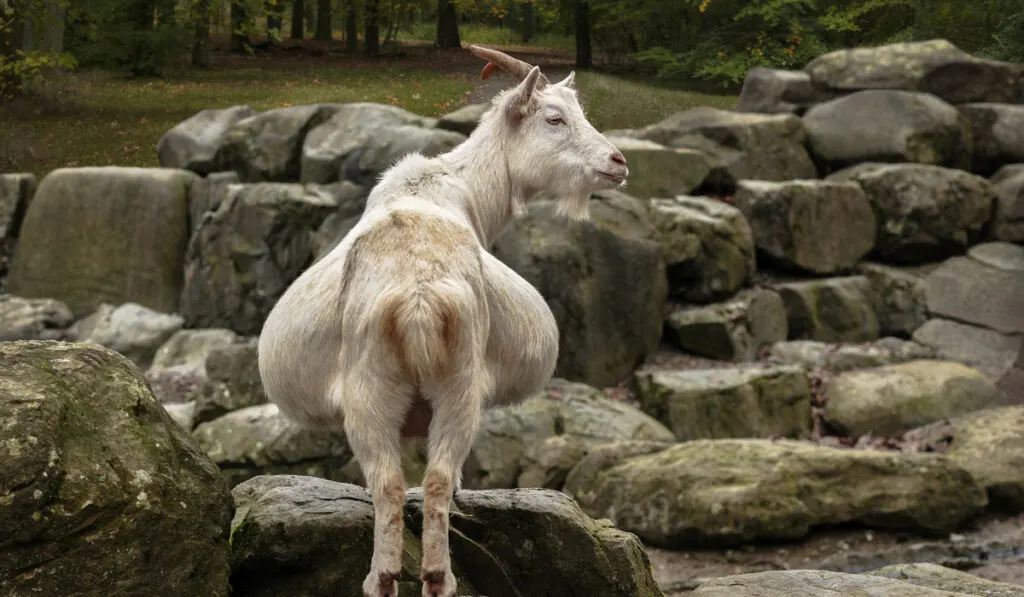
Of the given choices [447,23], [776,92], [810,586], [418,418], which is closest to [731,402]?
[447,23]

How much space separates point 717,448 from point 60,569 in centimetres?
799

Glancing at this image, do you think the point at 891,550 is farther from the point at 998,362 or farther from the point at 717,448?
the point at 998,362

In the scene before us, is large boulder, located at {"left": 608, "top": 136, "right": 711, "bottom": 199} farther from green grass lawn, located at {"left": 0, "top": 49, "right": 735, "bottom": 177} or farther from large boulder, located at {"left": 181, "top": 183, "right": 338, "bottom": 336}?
large boulder, located at {"left": 181, "top": 183, "right": 338, "bottom": 336}

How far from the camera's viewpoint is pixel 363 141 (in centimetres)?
1546

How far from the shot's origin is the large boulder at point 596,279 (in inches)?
548

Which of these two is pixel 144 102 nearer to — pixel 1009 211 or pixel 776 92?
pixel 776 92

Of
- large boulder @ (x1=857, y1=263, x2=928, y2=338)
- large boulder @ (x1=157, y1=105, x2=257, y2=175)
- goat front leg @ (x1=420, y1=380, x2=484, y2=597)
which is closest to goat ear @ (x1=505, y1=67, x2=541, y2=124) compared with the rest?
goat front leg @ (x1=420, y1=380, x2=484, y2=597)

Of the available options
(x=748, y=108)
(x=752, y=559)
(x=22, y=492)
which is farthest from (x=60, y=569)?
(x=748, y=108)

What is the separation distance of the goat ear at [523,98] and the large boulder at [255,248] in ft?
33.9

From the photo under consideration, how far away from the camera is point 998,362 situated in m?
15.7

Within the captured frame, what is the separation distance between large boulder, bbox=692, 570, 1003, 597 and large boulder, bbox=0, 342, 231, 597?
2481mm

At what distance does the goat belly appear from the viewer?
12.1 feet

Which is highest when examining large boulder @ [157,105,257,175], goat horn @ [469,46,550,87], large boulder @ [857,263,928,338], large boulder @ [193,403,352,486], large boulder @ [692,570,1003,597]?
goat horn @ [469,46,550,87]

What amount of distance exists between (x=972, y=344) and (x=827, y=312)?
2.29 m
